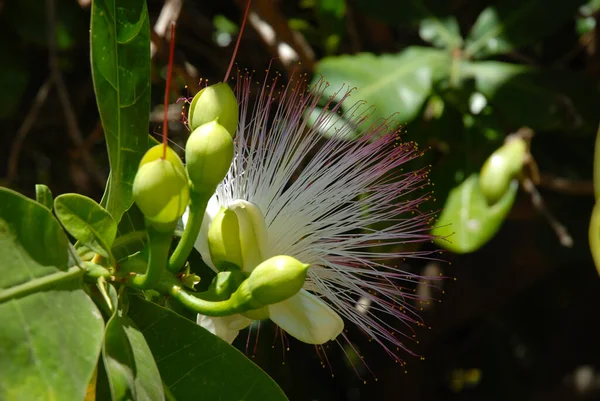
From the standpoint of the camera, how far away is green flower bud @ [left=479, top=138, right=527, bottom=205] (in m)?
1.45

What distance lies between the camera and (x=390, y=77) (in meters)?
1.50

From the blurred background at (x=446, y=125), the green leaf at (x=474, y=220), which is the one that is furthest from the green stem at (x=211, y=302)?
the green leaf at (x=474, y=220)

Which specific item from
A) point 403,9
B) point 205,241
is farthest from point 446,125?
point 205,241

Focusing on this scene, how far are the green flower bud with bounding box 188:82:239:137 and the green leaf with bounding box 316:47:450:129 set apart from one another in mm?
551

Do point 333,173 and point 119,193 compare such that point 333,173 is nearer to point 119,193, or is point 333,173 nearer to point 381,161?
point 381,161

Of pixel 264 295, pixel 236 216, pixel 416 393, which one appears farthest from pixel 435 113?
pixel 416 393

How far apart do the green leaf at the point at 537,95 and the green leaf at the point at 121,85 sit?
2.72 ft

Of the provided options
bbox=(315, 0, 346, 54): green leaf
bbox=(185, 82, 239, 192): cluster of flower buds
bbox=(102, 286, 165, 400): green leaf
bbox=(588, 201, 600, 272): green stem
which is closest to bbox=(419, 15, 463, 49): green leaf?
bbox=(315, 0, 346, 54): green leaf

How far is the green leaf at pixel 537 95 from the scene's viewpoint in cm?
153

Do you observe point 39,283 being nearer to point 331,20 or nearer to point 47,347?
point 47,347

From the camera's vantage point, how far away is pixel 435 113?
1.62 meters

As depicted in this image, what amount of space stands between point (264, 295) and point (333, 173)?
0.29 meters

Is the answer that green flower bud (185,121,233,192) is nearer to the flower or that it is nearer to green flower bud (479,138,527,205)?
the flower

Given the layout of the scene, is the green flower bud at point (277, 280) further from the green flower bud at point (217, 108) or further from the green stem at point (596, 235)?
the green stem at point (596, 235)
